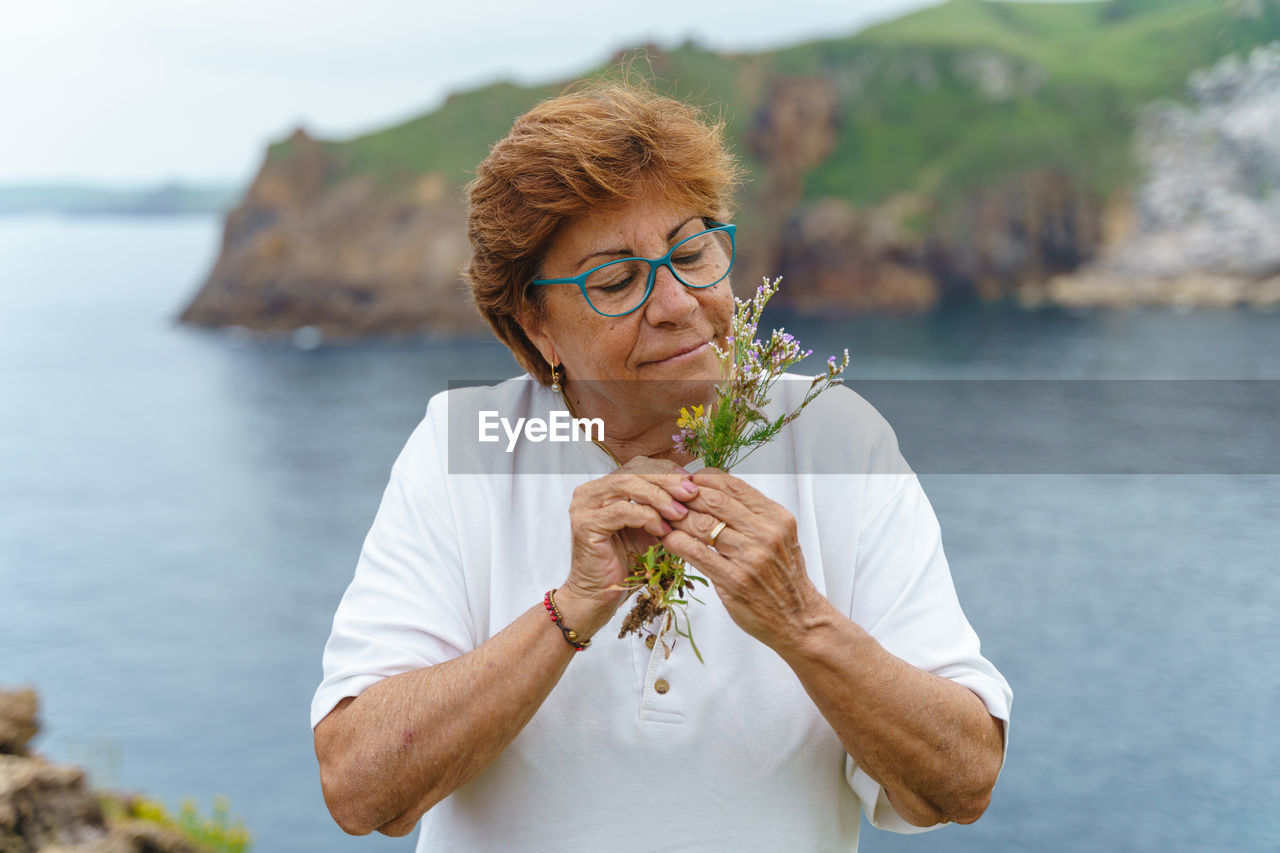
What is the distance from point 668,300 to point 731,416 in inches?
9.4

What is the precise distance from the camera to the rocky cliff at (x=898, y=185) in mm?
66500

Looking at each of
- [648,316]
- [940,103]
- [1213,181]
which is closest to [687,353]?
[648,316]

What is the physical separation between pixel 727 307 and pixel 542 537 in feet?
1.80

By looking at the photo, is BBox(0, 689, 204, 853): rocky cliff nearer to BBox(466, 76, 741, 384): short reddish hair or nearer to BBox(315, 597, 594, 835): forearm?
BBox(315, 597, 594, 835): forearm

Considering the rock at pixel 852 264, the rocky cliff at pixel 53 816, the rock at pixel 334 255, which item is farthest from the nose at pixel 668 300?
the rock at pixel 852 264

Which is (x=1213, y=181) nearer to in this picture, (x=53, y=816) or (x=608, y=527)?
(x=53, y=816)

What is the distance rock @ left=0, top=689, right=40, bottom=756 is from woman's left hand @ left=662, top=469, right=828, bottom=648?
5.95 m

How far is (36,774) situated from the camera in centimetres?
453

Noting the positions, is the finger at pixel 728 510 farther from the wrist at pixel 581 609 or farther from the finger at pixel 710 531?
the wrist at pixel 581 609

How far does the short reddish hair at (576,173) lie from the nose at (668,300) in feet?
0.53

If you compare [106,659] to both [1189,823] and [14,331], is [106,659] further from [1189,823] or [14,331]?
[14,331]

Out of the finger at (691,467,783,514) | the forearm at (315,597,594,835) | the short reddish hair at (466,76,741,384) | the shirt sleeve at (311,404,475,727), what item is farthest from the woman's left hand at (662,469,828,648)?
the short reddish hair at (466,76,741,384)

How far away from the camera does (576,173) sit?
2025 millimetres

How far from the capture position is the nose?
2.02m
